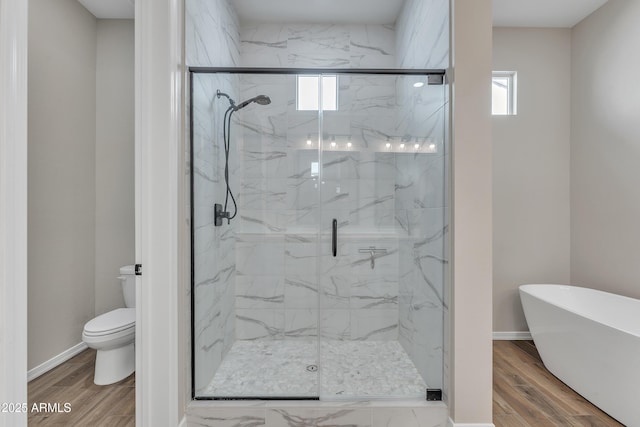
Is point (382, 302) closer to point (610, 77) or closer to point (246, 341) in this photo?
point (246, 341)

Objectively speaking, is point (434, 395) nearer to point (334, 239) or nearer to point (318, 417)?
point (318, 417)


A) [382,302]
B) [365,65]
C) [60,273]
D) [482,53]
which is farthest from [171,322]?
[365,65]

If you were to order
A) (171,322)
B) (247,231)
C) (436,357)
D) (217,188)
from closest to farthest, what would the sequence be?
(171,322)
(436,357)
(217,188)
(247,231)

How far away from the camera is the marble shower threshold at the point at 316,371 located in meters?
1.98

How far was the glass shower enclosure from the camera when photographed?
2.12 meters

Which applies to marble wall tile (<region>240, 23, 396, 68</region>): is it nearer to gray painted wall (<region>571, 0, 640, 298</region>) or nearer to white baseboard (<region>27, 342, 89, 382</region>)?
gray painted wall (<region>571, 0, 640, 298</region>)

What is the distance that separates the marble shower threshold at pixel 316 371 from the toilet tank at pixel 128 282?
27.4 inches

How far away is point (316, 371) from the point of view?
82.6 inches

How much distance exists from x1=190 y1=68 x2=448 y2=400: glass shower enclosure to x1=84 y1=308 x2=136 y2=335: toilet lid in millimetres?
451

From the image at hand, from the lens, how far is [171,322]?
1678 mm

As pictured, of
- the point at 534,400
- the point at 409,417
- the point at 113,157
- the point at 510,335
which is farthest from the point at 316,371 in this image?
the point at 510,335

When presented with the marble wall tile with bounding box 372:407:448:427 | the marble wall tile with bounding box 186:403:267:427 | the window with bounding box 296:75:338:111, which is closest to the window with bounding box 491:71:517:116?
the window with bounding box 296:75:338:111
